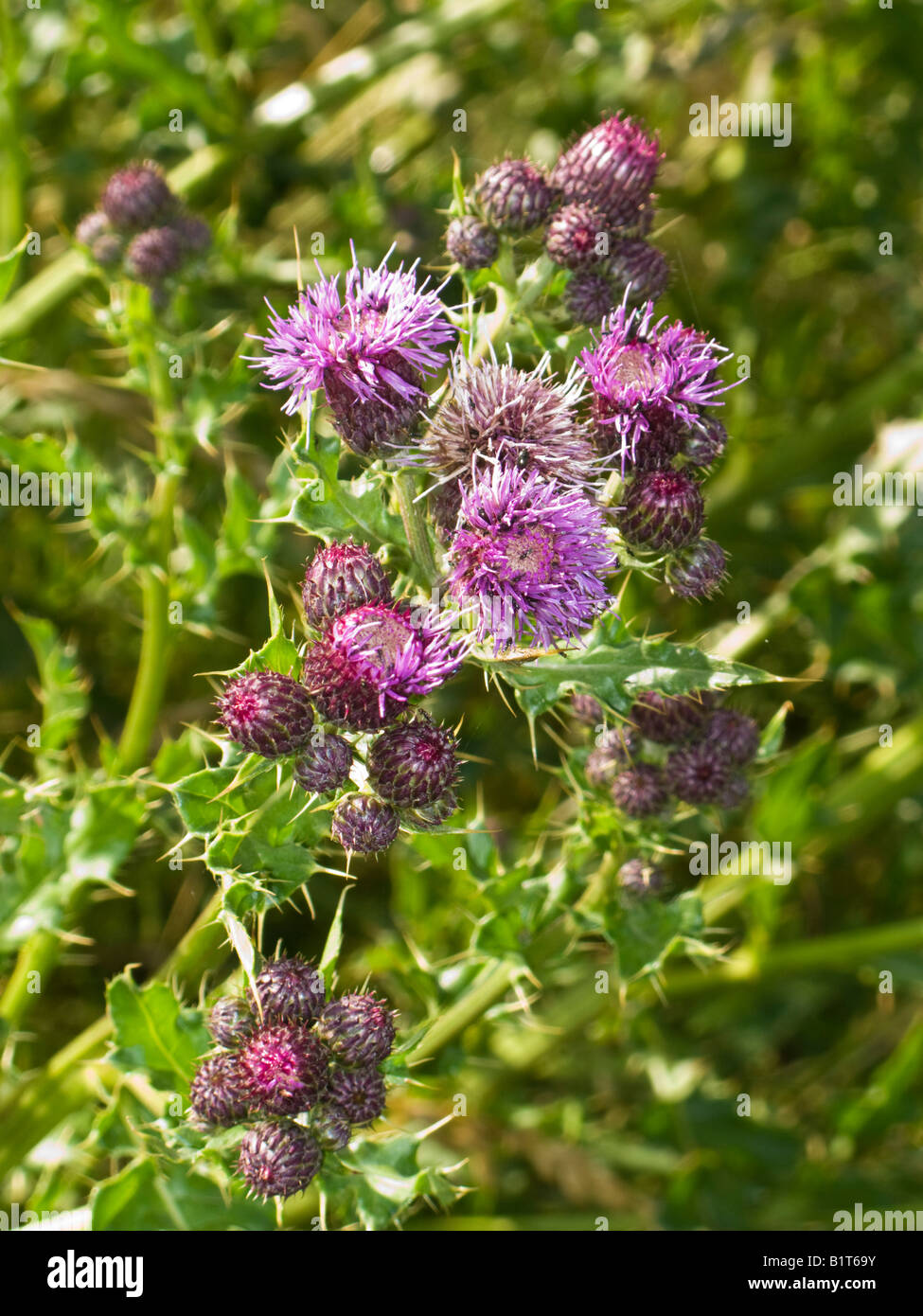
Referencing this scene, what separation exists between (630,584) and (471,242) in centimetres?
198

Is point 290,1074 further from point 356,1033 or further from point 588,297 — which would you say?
point 588,297

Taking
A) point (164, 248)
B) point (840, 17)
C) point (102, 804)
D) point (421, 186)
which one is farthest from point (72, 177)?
point (840, 17)

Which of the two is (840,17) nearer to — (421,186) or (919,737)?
(421,186)

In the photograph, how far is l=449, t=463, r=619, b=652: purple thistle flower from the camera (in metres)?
2.47

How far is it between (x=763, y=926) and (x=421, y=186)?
149 inches

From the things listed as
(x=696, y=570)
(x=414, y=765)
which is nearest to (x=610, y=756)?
(x=696, y=570)

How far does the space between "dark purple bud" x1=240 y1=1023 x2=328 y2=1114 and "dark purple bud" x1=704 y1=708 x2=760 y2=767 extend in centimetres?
140

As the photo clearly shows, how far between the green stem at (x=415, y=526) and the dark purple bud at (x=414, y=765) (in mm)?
417

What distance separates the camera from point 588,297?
302 centimetres

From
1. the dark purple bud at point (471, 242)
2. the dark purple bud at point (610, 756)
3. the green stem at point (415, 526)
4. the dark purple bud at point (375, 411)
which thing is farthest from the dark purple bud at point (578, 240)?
the dark purple bud at point (610, 756)

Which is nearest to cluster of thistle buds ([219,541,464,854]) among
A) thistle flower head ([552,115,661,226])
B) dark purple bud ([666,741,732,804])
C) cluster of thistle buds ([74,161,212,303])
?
dark purple bud ([666,741,732,804])

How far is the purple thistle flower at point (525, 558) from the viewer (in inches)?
97.2

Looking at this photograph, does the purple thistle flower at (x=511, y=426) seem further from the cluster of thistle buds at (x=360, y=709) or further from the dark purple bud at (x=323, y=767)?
the dark purple bud at (x=323, y=767)

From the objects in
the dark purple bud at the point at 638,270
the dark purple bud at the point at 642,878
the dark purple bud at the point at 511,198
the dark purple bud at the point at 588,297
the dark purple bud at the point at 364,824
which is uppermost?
the dark purple bud at the point at 511,198
